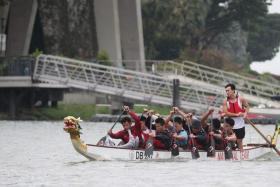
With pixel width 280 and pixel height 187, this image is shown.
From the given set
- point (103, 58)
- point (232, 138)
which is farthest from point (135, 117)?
point (103, 58)

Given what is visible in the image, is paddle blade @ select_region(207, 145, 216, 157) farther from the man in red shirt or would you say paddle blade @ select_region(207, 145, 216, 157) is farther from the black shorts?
the man in red shirt

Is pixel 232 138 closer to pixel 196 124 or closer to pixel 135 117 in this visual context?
pixel 196 124

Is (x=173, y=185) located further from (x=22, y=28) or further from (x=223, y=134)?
(x=22, y=28)

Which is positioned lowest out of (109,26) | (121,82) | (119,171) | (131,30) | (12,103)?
(119,171)

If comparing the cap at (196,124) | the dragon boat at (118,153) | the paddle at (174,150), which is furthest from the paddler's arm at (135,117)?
the cap at (196,124)

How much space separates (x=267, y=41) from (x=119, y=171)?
119 metres

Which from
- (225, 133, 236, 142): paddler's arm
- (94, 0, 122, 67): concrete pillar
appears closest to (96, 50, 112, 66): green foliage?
(94, 0, 122, 67): concrete pillar

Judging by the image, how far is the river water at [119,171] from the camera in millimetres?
30359

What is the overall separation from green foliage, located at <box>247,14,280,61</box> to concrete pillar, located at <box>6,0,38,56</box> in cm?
6983

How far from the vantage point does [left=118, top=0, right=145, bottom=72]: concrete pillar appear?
265ft

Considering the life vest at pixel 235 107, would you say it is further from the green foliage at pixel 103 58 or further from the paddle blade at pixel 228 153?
the green foliage at pixel 103 58

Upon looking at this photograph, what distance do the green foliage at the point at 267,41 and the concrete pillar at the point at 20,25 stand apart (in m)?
69.8

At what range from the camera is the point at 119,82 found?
67062 millimetres

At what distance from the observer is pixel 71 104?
254ft
